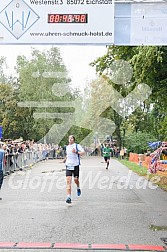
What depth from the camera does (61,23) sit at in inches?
390

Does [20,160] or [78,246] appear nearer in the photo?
[78,246]

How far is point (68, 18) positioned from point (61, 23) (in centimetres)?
19

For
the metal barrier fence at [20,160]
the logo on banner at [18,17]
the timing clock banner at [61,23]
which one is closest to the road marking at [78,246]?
the timing clock banner at [61,23]

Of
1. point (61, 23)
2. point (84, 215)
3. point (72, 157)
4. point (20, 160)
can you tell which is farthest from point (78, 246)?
point (20, 160)

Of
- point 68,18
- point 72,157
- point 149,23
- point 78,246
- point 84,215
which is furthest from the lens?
point 72,157

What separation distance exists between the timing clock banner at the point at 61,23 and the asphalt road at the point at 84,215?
3.69m

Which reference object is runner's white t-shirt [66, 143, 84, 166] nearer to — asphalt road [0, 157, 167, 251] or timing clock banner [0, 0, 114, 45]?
asphalt road [0, 157, 167, 251]

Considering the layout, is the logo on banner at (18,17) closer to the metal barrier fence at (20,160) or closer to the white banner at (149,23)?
the white banner at (149,23)

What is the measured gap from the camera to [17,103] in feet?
185

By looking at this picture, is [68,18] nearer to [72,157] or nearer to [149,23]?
[149,23]

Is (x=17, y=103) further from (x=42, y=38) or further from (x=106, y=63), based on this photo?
(x=42, y=38)

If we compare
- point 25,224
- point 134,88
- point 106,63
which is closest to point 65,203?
point 25,224

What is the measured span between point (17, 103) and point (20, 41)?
46.9 metres

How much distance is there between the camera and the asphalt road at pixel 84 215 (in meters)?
7.97
